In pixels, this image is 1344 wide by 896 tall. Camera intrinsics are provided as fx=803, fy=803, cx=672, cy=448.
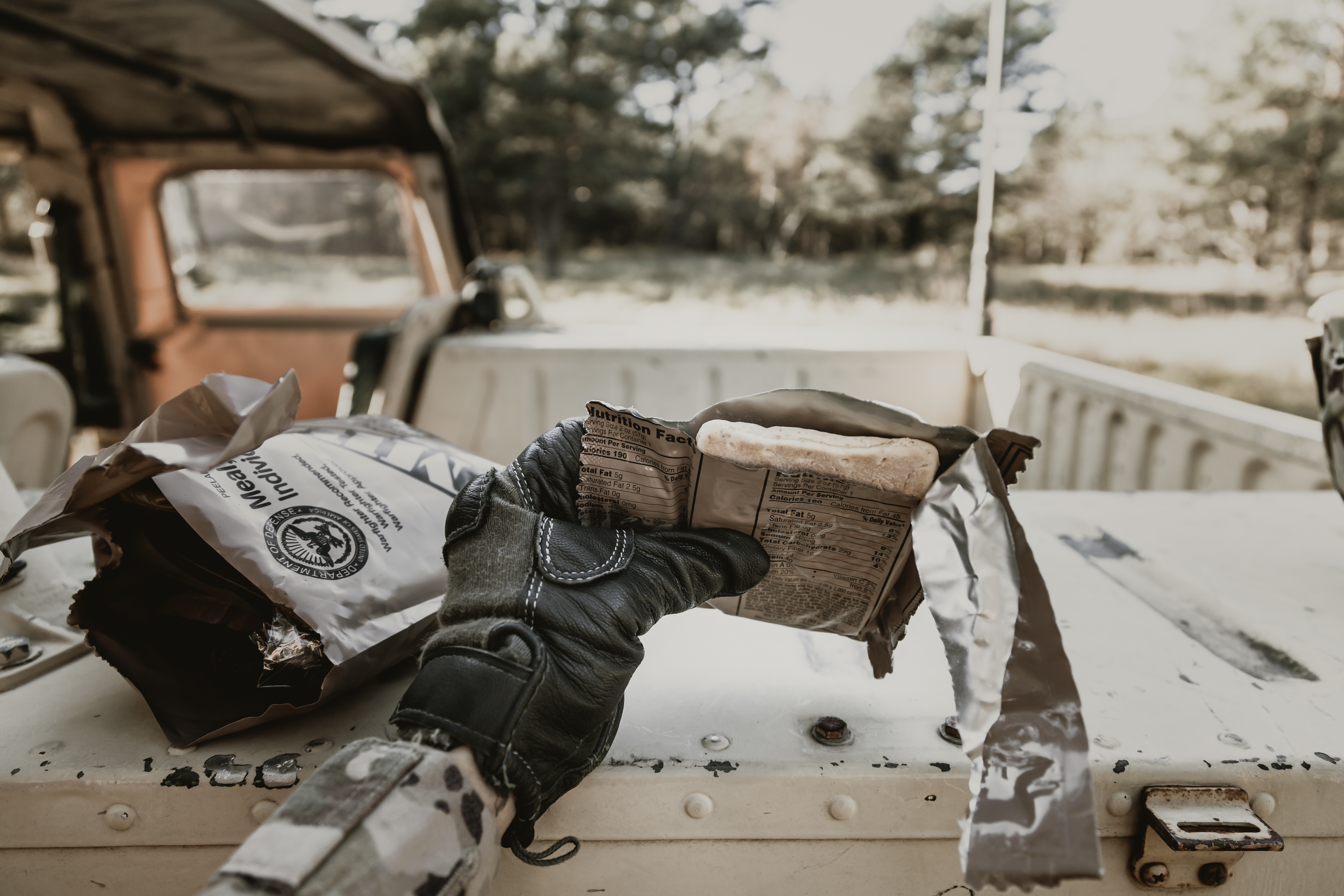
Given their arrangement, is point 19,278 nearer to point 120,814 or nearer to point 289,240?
point 289,240

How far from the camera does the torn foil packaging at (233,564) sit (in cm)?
79

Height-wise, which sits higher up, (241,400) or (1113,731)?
(241,400)

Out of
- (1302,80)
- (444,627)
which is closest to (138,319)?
(444,627)

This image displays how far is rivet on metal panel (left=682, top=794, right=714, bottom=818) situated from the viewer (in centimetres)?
75

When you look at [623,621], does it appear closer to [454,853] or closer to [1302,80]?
[454,853]

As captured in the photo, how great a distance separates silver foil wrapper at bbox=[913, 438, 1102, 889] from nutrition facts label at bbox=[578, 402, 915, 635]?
0.23ft

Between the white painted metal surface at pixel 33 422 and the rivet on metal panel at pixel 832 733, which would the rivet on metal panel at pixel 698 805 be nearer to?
the rivet on metal panel at pixel 832 733

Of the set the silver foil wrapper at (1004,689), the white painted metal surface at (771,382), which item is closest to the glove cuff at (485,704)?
the silver foil wrapper at (1004,689)

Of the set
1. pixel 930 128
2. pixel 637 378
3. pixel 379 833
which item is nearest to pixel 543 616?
pixel 379 833

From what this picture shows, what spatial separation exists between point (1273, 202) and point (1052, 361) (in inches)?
749

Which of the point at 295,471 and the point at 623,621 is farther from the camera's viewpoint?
the point at 295,471

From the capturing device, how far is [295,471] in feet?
2.99

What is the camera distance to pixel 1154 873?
2.48 feet

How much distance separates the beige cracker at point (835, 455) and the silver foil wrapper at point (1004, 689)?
0.09 feet
